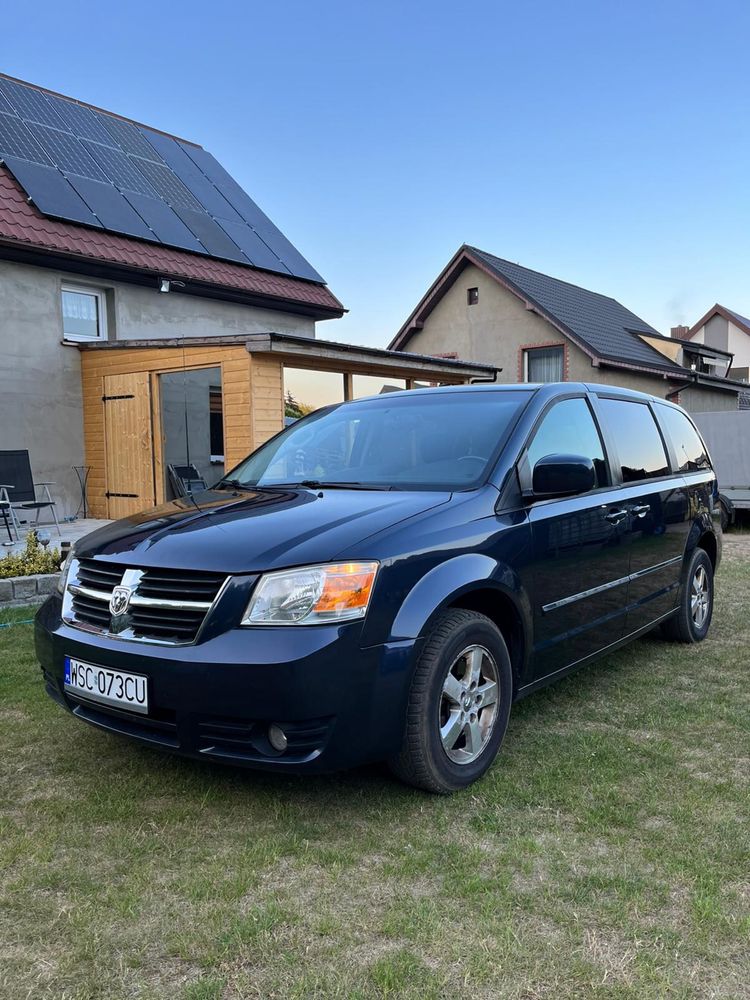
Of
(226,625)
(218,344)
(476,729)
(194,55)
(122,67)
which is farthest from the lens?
(122,67)

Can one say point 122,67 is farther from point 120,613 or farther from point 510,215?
point 120,613

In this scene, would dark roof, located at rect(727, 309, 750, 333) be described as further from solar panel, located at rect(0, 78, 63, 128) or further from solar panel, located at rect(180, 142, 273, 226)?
solar panel, located at rect(0, 78, 63, 128)

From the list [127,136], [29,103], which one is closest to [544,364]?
[127,136]

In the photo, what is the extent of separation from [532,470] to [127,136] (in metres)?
14.5

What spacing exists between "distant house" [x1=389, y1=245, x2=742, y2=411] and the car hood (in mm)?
19174

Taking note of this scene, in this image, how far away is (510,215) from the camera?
18.4 metres

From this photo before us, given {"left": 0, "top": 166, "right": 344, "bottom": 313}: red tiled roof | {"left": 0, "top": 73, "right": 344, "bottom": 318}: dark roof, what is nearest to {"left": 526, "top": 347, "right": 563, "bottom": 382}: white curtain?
{"left": 0, "top": 73, "right": 344, "bottom": 318}: dark roof

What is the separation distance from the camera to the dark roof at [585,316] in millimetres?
22188

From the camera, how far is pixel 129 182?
13688 millimetres

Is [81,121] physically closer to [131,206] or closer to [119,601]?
[131,206]

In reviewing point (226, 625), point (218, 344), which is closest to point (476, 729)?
point (226, 625)

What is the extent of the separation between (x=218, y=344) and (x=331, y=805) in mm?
7599

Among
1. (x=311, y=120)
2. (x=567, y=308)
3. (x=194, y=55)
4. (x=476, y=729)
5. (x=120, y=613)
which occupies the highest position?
(x=311, y=120)

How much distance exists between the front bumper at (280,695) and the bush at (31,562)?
429 cm
